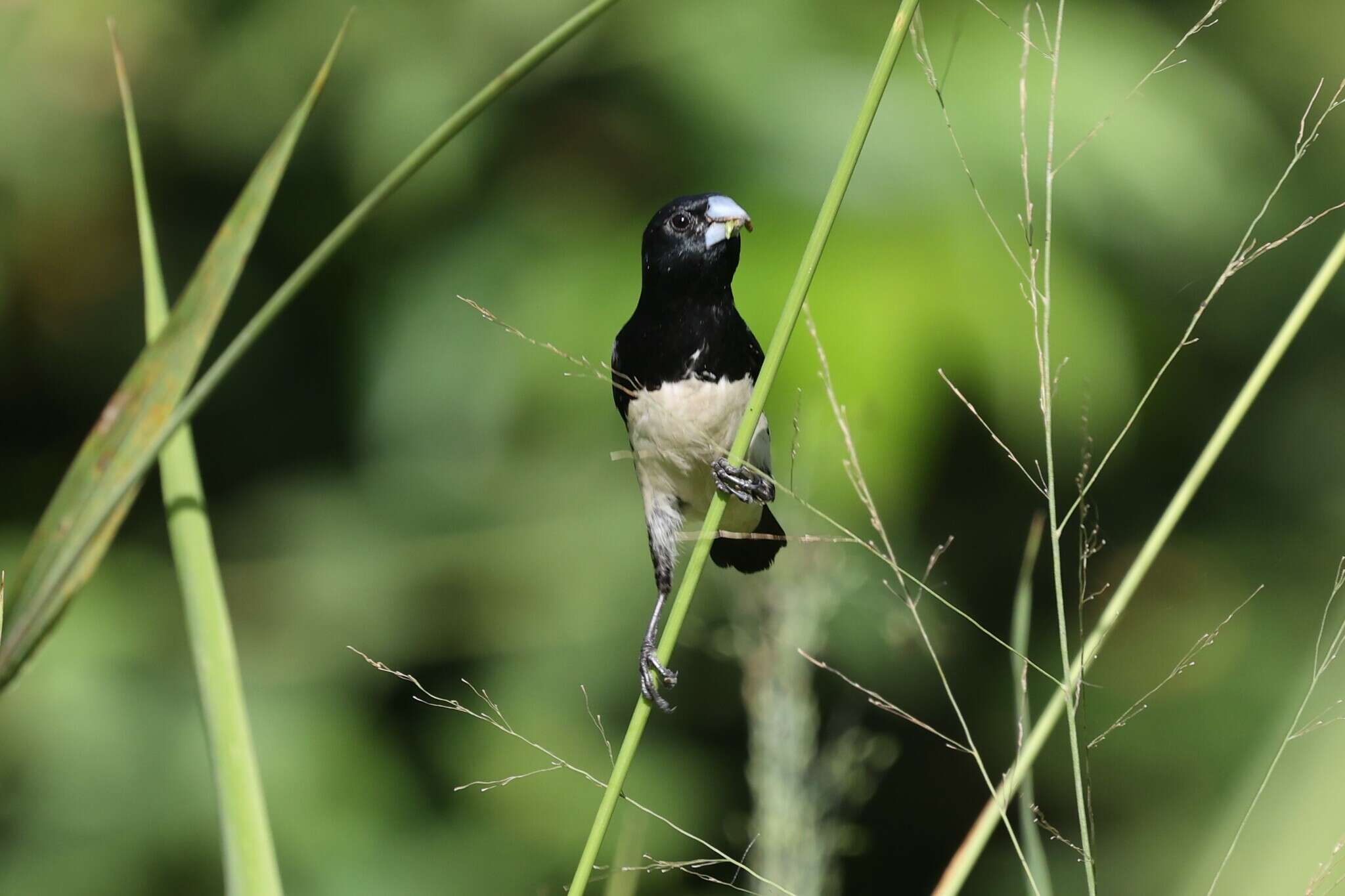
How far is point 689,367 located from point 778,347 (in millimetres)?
515

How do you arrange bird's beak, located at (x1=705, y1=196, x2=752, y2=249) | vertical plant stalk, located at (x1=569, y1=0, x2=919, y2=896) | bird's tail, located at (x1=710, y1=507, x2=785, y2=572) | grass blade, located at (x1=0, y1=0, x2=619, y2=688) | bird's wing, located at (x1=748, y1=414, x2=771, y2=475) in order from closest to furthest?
grass blade, located at (x1=0, y1=0, x2=619, y2=688) < vertical plant stalk, located at (x1=569, y1=0, x2=919, y2=896) < bird's beak, located at (x1=705, y1=196, x2=752, y2=249) < bird's tail, located at (x1=710, y1=507, x2=785, y2=572) < bird's wing, located at (x1=748, y1=414, x2=771, y2=475)

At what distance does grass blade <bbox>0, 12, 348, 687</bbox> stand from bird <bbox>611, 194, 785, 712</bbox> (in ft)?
1.52

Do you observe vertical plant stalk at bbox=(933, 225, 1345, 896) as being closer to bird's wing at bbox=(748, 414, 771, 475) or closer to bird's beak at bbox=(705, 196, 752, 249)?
bird's beak at bbox=(705, 196, 752, 249)

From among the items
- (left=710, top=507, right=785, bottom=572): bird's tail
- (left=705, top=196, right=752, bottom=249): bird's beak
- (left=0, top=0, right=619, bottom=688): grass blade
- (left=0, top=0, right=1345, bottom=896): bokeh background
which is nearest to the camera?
(left=0, top=0, right=619, bottom=688): grass blade

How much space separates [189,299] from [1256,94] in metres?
2.65

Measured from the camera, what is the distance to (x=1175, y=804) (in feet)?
10.5

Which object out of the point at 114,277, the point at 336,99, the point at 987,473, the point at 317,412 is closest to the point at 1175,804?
the point at 987,473

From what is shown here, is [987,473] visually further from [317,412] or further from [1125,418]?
[317,412]

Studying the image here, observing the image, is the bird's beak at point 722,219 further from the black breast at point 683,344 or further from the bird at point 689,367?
the black breast at point 683,344

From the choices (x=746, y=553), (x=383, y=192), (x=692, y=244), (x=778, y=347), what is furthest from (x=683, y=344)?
(x=383, y=192)

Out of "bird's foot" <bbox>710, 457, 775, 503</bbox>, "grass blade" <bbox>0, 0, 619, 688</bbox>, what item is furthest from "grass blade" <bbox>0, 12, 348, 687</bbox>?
"bird's foot" <bbox>710, 457, 775, 503</bbox>

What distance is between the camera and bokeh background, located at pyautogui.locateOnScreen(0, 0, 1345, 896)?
2389 mm

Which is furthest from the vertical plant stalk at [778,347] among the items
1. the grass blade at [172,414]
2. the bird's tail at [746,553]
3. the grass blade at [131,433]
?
the bird's tail at [746,553]

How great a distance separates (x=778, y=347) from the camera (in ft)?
2.90
